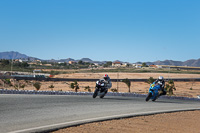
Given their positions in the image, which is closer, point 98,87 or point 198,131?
point 198,131

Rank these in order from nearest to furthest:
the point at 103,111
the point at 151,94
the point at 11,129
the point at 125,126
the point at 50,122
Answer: the point at 11,129, the point at 50,122, the point at 125,126, the point at 103,111, the point at 151,94

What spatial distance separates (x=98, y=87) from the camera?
1694 centimetres

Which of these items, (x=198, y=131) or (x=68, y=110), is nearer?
(x=198, y=131)

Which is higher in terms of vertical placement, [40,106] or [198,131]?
[40,106]

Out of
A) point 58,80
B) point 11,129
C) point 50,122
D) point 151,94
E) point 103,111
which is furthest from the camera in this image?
point 58,80

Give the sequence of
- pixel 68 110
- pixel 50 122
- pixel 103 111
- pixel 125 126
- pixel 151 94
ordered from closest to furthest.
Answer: pixel 50 122 → pixel 125 126 → pixel 68 110 → pixel 103 111 → pixel 151 94

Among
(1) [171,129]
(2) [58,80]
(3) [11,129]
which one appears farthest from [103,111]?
(2) [58,80]

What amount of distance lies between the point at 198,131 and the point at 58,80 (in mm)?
54944

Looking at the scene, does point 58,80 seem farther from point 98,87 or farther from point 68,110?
point 68,110

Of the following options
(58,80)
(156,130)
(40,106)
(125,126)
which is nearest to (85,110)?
(40,106)

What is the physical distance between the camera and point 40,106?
10.6 metres

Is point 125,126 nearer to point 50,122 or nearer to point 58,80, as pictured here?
point 50,122

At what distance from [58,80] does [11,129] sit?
184ft

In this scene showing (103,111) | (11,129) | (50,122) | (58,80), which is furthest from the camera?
(58,80)
